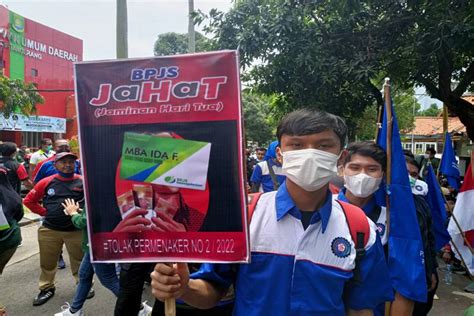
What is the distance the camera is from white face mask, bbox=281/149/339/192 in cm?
153

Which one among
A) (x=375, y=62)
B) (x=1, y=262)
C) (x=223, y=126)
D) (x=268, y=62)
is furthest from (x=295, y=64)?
(x=223, y=126)

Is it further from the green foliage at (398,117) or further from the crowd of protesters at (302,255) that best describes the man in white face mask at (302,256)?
the green foliage at (398,117)

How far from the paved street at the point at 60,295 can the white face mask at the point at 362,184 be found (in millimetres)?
2651

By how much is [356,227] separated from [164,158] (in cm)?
77

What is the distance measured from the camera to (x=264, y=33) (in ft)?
19.9

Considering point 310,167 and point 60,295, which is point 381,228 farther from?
point 60,295

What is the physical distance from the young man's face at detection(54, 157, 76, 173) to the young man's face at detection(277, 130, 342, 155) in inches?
133

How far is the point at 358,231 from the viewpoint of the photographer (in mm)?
1551

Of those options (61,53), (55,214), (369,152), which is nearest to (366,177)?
(369,152)

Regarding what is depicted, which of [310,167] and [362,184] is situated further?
[362,184]

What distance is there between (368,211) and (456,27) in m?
3.62

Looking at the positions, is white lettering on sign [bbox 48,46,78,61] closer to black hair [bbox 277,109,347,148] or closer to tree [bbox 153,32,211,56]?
tree [bbox 153,32,211,56]

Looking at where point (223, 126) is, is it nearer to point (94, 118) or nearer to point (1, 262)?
point (94, 118)

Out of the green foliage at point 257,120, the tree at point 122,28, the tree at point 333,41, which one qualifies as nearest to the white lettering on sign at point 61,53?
the green foliage at point 257,120
